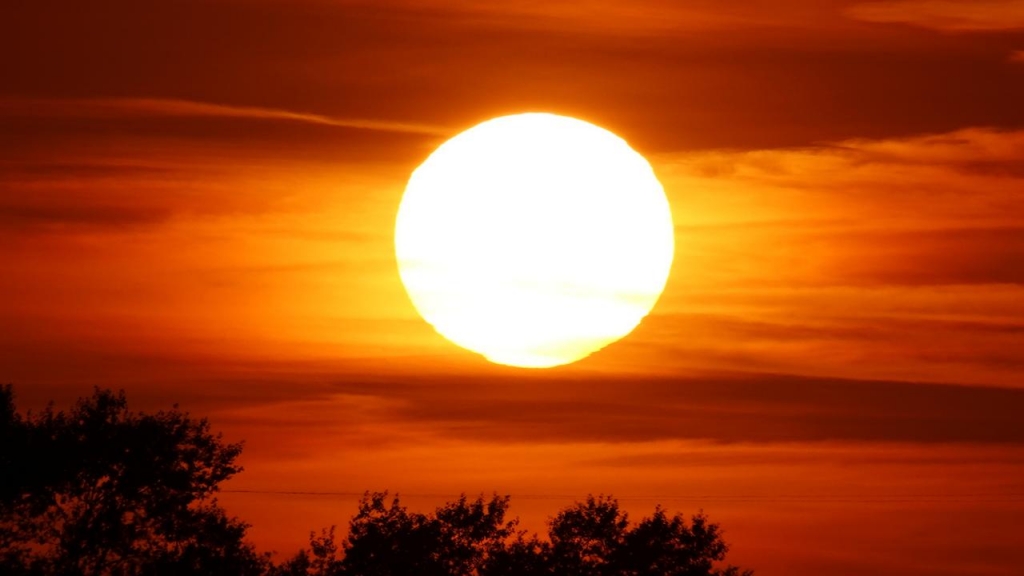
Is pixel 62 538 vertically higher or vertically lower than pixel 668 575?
lower

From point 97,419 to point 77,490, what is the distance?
3.30 meters

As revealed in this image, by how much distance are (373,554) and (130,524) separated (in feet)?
82.2

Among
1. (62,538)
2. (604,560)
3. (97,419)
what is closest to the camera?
(62,538)

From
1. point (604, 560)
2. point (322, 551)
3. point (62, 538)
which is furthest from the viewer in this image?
point (604, 560)

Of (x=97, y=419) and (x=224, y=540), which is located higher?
(x=97, y=419)

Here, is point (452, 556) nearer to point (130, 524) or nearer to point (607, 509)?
point (607, 509)

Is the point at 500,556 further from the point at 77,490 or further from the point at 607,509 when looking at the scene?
the point at 77,490

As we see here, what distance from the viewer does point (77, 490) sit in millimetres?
60094

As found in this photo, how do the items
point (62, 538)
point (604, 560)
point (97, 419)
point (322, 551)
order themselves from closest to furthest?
1. point (62, 538)
2. point (97, 419)
3. point (322, 551)
4. point (604, 560)

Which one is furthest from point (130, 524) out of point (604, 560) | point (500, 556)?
point (604, 560)

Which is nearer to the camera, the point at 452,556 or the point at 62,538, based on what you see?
the point at 62,538

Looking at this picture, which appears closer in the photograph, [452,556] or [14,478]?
[14,478]

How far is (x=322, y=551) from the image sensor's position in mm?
81625

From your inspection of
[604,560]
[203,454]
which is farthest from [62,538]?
[604,560]
